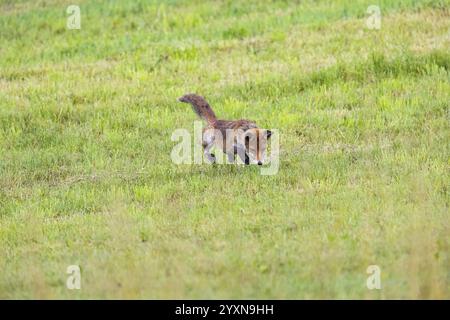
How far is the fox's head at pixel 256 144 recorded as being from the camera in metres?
12.4

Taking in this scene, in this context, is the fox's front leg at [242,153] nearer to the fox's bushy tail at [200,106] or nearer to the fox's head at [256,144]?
the fox's head at [256,144]

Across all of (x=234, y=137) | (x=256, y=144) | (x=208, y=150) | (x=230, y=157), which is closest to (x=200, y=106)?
(x=208, y=150)

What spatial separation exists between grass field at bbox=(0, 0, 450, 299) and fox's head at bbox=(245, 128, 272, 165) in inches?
9.5

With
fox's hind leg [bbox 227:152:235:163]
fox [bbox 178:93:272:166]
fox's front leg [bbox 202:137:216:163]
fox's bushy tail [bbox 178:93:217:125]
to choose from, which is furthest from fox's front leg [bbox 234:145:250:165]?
fox's bushy tail [bbox 178:93:217:125]

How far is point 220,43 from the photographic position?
19516 mm

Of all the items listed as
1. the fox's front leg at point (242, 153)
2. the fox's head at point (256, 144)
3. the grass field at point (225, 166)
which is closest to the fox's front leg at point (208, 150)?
the grass field at point (225, 166)

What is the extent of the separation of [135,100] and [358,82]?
3606 millimetres

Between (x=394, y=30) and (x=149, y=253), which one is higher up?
(x=394, y=30)

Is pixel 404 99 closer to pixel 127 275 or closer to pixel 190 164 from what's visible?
pixel 190 164

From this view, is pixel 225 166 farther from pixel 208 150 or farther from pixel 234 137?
pixel 234 137

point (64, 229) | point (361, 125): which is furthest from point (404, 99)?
point (64, 229)

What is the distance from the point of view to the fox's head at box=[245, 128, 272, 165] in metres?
12.4

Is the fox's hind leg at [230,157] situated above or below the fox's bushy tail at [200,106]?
below

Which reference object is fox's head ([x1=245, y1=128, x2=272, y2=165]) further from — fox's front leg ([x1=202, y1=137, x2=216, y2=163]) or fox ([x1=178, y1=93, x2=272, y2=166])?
fox's front leg ([x1=202, y1=137, x2=216, y2=163])
